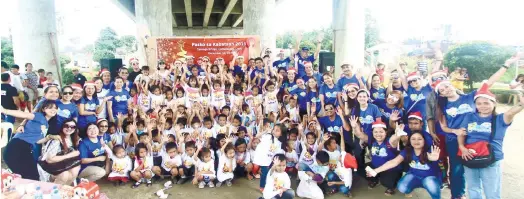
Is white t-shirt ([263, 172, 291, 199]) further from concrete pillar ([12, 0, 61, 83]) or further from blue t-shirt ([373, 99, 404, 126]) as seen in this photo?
concrete pillar ([12, 0, 61, 83])

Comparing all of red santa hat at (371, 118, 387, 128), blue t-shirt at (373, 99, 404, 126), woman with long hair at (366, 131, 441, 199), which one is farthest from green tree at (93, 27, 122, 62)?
woman with long hair at (366, 131, 441, 199)

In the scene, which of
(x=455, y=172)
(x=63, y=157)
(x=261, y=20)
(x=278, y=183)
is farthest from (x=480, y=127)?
(x=261, y=20)

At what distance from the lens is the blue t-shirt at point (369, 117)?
212 inches

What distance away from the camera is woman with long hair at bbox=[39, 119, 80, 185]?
485 cm

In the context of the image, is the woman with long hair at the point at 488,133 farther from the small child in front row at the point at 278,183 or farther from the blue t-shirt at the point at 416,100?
the small child in front row at the point at 278,183

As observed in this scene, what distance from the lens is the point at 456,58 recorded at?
18.2 metres

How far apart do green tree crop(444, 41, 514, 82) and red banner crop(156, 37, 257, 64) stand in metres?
12.9

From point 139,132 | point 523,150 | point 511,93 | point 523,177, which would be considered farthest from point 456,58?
point 139,132

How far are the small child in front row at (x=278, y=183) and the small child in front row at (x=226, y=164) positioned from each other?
0.88m

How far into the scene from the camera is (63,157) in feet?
16.0

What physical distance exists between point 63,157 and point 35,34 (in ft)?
24.0

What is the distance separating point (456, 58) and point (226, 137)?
16.6 meters

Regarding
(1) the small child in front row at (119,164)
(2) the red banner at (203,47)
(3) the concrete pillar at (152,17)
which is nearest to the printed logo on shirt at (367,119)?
(1) the small child in front row at (119,164)

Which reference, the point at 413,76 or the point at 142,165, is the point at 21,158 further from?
the point at 413,76
